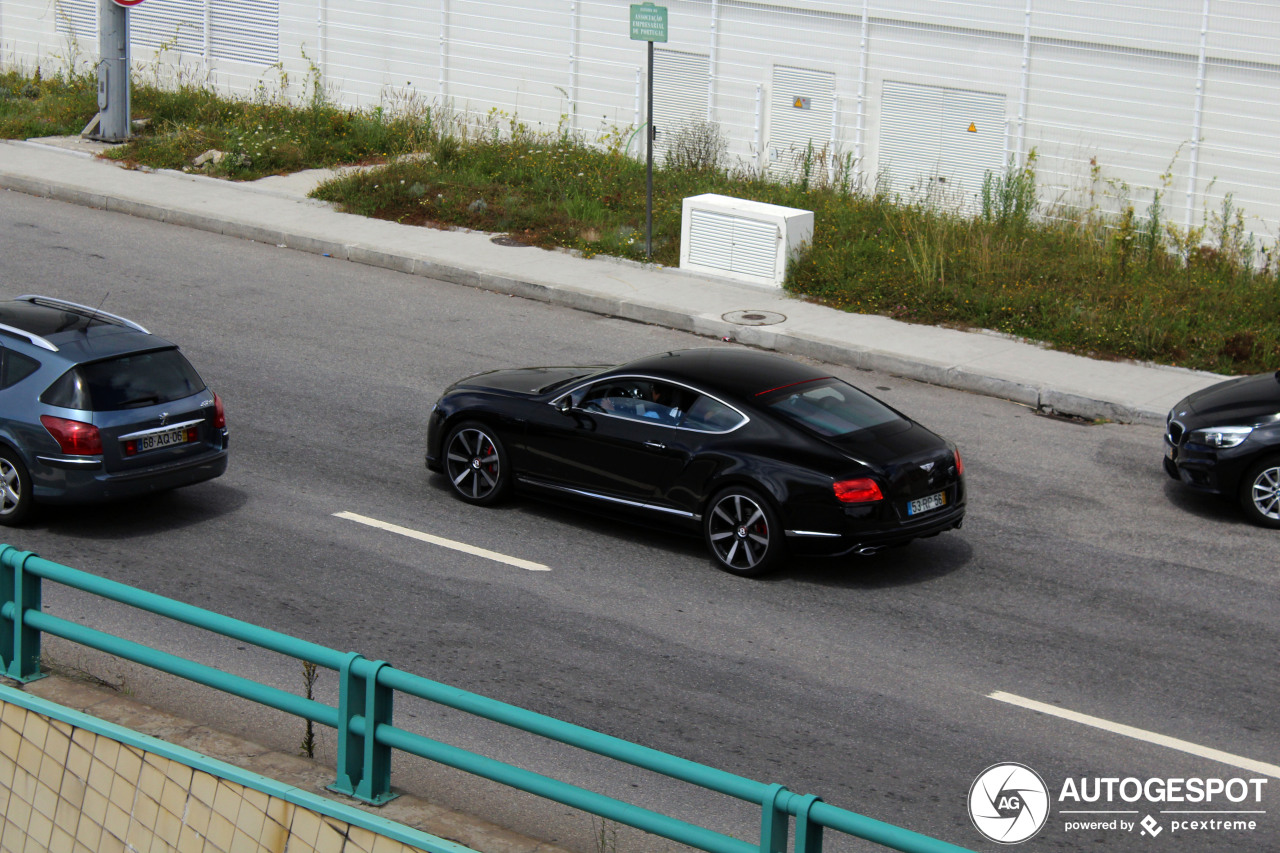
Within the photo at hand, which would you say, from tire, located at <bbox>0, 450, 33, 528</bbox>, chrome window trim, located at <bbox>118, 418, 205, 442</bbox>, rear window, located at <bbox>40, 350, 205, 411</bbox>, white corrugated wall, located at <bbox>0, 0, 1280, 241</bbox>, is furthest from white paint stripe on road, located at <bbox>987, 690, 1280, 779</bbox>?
white corrugated wall, located at <bbox>0, 0, 1280, 241</bbox>

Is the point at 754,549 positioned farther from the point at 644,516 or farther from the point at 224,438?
the point at 224,438

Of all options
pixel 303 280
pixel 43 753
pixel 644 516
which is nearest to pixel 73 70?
pixel 303 280

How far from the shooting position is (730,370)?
11336 mm

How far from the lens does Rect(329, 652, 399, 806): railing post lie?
596cm

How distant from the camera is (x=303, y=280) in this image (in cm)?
1894

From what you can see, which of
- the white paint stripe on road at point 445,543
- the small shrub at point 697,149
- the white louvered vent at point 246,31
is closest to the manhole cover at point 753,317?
the small shrub at point 697,149

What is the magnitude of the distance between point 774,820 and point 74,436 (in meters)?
7.25

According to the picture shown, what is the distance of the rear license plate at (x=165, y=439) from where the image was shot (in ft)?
35.8

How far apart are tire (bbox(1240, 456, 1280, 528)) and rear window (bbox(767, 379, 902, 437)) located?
3079 millimetres

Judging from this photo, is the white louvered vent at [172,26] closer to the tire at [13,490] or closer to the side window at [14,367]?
the side window at [14,367]

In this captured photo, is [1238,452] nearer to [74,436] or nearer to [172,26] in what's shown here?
[74,436]

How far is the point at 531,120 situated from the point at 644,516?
50.7 ft

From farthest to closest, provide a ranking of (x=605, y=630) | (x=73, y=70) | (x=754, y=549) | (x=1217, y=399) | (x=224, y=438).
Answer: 1. (x=73, y=70)
2. (x=1217, y=399)
3. (x=224, y=438)
4. (x=754, y=549)
5. (x=605, y=630)

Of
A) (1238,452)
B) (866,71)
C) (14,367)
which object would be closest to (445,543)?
(14,367)
